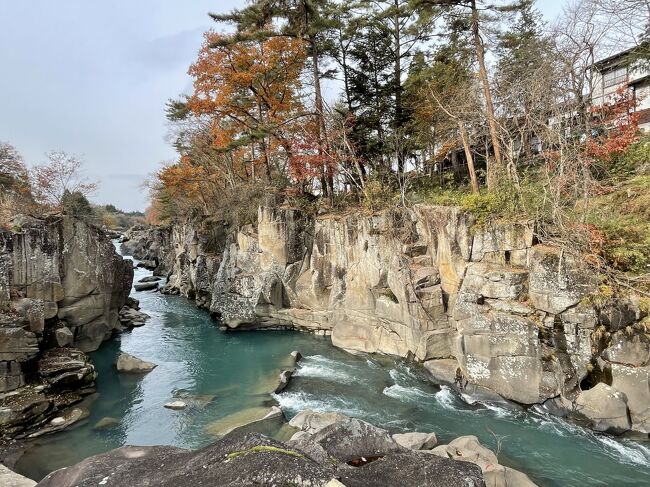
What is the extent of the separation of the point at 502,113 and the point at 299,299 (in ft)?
45.8

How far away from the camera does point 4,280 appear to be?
15133 millimetres

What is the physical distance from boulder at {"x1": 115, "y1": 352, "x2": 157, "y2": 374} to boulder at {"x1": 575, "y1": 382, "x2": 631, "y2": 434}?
52.6 ft

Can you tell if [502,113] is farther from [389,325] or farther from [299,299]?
[299,299]

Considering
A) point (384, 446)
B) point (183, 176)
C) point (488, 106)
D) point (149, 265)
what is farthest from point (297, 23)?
point (149, 265)

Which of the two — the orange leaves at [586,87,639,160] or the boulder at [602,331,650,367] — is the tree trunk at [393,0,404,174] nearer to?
the orange leaves at [586,87,639,160]

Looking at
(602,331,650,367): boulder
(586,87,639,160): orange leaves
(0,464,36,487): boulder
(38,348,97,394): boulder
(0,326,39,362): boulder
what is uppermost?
(586,87,639,160): orange leaves

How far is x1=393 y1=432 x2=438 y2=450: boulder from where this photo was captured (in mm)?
9680

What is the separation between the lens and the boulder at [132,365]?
1625 centimetres

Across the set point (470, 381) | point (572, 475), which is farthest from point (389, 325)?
point (572, 475)

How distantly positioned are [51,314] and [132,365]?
4.09 meters

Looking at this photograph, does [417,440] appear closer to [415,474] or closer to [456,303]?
[415,474]

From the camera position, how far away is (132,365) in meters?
16.4

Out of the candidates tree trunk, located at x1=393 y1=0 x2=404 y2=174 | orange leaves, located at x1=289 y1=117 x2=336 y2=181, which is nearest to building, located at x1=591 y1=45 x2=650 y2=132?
tree trunk, located at x1=393 y1=0 x2=404 y2=174

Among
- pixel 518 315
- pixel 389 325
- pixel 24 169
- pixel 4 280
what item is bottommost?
pixel 389 325
